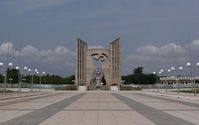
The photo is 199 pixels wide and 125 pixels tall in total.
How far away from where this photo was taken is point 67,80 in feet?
524

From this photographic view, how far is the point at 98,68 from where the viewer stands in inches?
4387

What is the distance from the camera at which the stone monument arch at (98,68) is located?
107m

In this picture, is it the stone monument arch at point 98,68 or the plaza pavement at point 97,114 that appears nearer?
the plaza pavement at point 97,114

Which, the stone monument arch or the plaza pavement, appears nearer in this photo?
the plaza pavement

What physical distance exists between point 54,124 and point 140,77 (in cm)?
14991

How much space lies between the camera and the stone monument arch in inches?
4229

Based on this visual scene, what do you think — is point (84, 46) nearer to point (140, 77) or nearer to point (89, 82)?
point (89, 82)

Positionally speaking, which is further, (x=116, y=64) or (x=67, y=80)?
(x=67, y=80)

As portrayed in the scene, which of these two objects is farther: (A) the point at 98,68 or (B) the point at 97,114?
(A) the point at 98,68

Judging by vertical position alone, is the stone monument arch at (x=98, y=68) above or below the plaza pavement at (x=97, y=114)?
above

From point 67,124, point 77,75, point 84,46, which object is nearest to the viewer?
point 67,124

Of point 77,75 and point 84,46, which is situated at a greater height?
point 84,46

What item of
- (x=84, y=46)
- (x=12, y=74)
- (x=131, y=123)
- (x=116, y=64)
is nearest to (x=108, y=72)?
(x=116, y=64)

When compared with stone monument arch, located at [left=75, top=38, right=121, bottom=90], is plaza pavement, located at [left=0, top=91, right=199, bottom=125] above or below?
below
